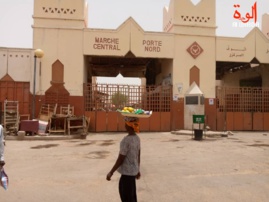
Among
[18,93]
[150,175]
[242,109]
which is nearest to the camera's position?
[150,175]

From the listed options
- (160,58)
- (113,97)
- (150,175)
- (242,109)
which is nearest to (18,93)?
(113,97)

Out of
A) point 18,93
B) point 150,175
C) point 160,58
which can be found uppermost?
point 160,58

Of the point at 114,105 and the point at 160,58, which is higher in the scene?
the point at 160,58

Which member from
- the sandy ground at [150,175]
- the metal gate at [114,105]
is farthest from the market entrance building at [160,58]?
the sandy ground at [150,175]

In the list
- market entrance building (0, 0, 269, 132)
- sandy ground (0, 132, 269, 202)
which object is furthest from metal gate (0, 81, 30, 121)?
sandy ground (0, 132, 269, 202)

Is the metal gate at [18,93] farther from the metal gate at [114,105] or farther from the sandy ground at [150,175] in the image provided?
the sandy ground at [150,175]

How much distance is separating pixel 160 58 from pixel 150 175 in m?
12.7

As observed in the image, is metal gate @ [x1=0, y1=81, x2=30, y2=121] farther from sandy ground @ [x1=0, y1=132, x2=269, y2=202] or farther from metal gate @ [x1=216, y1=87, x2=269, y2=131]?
metal gate @ [x1=216, y1=87, x2=269, y2=131]

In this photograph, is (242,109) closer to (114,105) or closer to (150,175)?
(114,105)

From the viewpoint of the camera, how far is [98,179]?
21.5 feet

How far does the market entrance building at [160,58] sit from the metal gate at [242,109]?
0.06 m

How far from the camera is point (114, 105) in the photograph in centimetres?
1786

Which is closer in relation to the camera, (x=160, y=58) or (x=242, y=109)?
(x=160, y=58)

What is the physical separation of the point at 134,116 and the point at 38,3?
1544 centimetres
